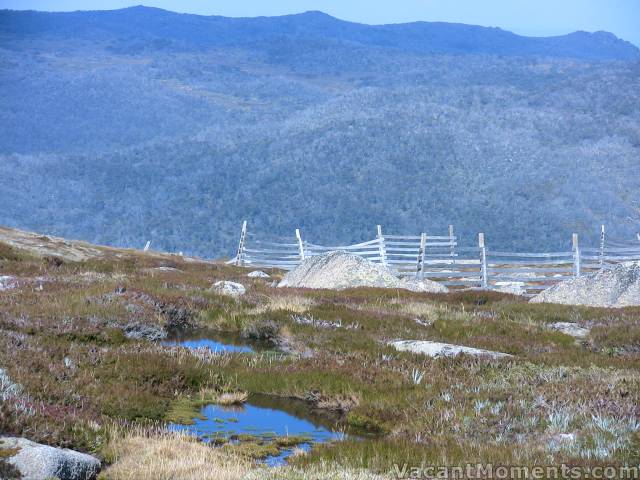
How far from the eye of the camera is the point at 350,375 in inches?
375

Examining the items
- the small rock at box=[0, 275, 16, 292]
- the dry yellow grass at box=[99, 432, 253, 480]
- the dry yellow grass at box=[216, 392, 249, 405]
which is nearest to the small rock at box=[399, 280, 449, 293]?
the small rock at box=[0, 275, 16, 292]

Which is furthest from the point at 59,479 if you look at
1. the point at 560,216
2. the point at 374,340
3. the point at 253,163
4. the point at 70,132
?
the point at 70,132

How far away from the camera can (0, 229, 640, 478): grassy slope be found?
6.58 m

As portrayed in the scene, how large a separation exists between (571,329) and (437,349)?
4.60m

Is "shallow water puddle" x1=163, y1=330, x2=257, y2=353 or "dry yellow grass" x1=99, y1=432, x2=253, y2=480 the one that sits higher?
"dry yellow grass" x1=99, y1=432, x2=253, y2=480

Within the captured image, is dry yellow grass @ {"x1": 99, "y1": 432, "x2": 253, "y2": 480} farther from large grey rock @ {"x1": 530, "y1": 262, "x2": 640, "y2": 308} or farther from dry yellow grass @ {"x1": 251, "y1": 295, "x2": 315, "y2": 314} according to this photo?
large grey rock @ {"x1": 530, "y1": 262, "x2": 640, "y2": 308}

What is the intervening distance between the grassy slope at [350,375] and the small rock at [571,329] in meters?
0.30

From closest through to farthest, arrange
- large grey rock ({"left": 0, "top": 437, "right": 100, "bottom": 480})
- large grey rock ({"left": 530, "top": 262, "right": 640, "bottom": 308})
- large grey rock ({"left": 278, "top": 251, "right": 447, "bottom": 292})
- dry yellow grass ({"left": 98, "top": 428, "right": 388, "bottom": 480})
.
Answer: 1. large grey rock ({"left": 0, "top": 437, "right": 100, "bottom": 480})
2. dry yellow grass ({"left": 98, "top": 428, "right": 388, "bottom": 480})
3. large grey rock ({"left": 530, "top": 262, "right": 640, "bottom": 308})
4. large grey rock ({"left": 278, "top": 251, "right": 447, "bottom": 292})

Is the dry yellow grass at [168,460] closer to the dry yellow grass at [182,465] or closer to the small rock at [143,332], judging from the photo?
the dry yellow grass at [182,465]

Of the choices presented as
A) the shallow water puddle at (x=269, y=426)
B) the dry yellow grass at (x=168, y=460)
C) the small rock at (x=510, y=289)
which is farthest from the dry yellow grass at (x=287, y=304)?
the small rock at (x=510, y=289)

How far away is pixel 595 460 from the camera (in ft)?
19.6

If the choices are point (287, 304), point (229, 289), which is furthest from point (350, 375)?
point (229, 289)

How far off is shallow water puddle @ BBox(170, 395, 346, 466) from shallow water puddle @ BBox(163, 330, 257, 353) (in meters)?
2.96

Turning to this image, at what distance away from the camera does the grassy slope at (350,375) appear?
21.6ft
